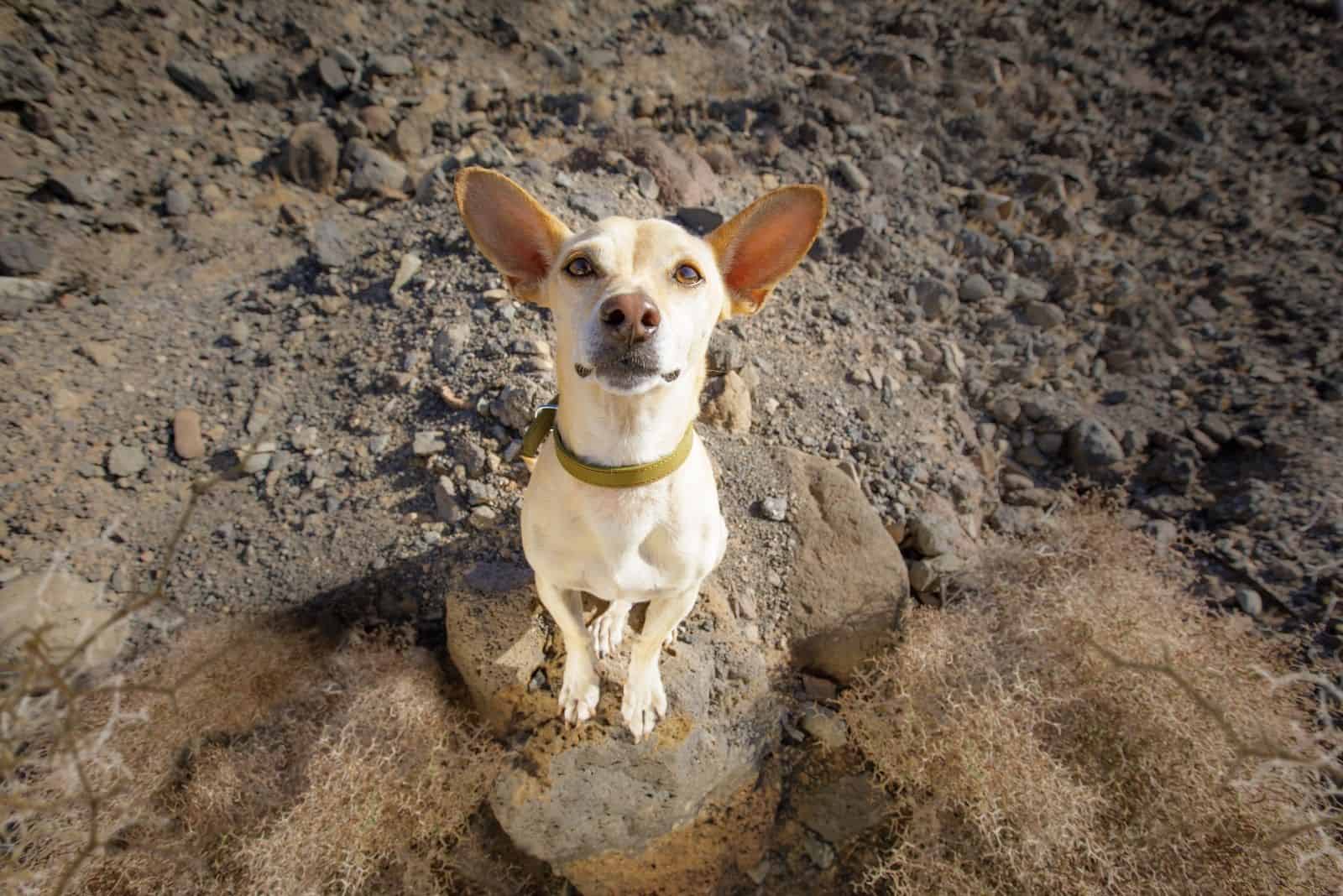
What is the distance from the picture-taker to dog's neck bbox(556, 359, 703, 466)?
2303mm

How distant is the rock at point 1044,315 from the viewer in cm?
600

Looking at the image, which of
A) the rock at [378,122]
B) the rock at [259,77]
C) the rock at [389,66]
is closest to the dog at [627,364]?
the rock at [378,122]

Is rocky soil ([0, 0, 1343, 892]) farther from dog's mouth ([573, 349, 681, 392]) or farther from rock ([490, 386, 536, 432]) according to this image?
dog's mouth ([573, 349, 681, 392])

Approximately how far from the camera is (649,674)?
3.28m

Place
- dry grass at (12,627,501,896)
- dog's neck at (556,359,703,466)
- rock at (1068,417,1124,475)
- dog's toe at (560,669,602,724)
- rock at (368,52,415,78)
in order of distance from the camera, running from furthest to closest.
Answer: rock at (368,52,415,78)
rock at (1068,417,1124,475)
dog's toe at (560,669,602,724)
dry grass at (12,627,501,896)
dog's neck at (556,359,703,466)

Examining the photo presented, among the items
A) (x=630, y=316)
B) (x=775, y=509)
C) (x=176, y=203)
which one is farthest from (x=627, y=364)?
(x=176, y=203)

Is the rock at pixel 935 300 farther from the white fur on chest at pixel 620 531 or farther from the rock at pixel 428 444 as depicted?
the rock at pixel 428 444

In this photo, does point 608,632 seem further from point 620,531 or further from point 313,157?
point 313,157

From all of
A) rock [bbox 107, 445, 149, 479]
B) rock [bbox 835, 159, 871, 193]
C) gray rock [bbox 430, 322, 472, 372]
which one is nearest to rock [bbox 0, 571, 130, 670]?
rock [bbox 107, 445, 149, 479]

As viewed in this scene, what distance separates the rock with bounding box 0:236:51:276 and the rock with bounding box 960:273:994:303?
7244mm

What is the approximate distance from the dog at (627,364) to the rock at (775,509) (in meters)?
1.38

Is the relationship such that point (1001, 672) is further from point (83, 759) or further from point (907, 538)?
point (83, 759)

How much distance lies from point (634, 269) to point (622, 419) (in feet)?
1.68

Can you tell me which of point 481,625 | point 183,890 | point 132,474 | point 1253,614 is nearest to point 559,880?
point 481,625
